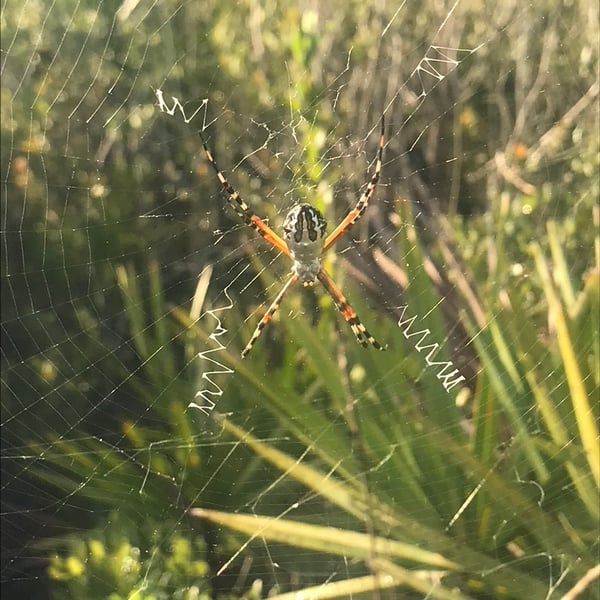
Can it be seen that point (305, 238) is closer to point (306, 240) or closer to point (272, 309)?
point (306, 240)

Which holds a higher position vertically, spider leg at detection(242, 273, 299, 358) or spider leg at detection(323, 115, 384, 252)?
spider leg at detection(323, 115, 384, 252)

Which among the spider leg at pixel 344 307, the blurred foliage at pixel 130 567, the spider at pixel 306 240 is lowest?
the blurred foliage at pixel 130 567

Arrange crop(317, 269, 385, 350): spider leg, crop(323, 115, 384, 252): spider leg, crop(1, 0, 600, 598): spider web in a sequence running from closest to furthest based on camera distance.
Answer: crop(1, 0, 600, 598): spider web < crop(323, 115, 384, 252): spider leg < crop(317, 269, 385, 350): spider leg

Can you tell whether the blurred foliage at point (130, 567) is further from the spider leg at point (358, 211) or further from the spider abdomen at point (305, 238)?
the spider leg at point (358, 211)

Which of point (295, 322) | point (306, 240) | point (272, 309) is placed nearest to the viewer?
point (295, 322)

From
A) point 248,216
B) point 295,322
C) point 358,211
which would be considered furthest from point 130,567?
point 358,211

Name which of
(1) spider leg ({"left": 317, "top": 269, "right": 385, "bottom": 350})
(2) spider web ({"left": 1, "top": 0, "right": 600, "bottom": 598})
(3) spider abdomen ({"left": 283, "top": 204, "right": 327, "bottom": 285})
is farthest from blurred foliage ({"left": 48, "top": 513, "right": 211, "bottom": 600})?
(3) spider abdomen ({"left": 283, "top": 204, "right": 327, "bottom": 285})

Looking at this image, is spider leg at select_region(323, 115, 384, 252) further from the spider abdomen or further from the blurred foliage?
the blurred foliage

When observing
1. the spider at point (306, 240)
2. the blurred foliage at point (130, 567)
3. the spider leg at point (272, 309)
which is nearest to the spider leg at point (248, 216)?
the spider at point (306, 240)
